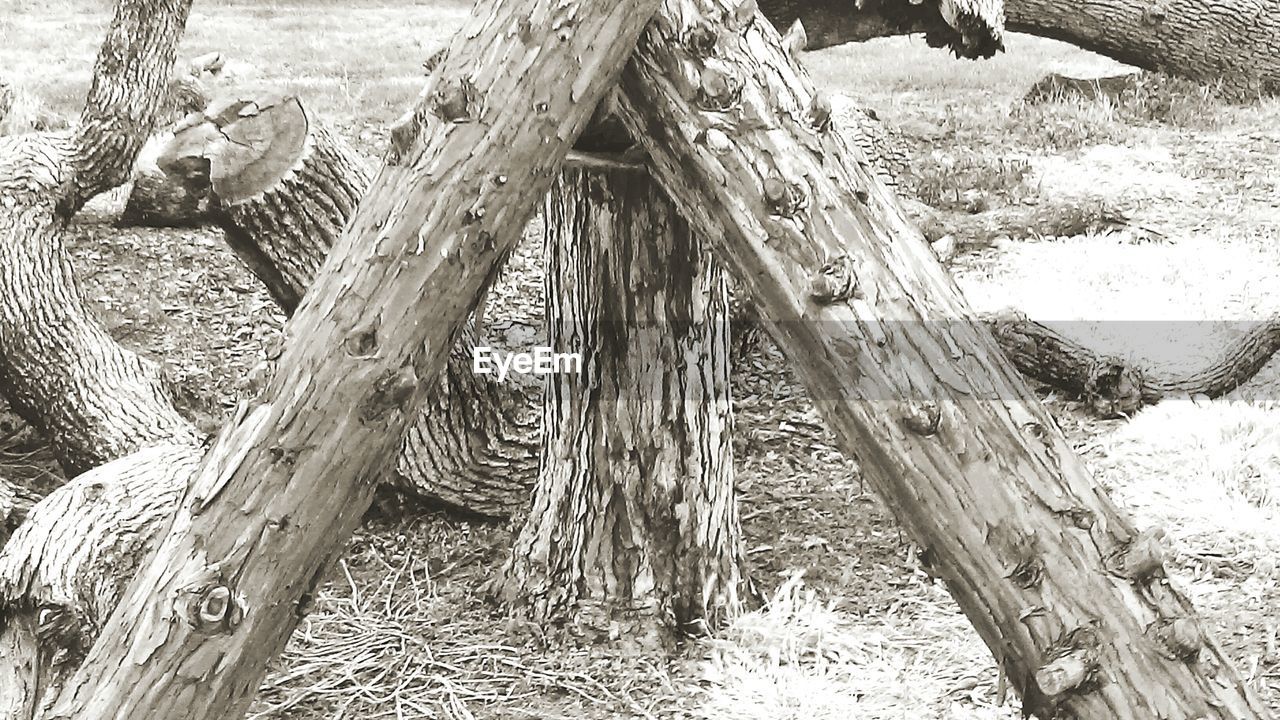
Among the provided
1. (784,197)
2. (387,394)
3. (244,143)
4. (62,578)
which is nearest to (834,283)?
(784,197)

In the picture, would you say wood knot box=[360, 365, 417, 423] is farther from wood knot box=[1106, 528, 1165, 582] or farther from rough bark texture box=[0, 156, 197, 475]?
rough bark texture box=[0, 156, 197, 475]

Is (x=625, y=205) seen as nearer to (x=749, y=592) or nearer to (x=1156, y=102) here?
(x=749, y=592)

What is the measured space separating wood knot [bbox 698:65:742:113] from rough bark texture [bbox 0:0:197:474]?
1.41 m

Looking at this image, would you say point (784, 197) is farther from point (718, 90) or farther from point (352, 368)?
point (352, 368)

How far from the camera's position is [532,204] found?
3.94ft

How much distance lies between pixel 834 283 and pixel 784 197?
11 cm

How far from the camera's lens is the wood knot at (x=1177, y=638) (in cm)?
105

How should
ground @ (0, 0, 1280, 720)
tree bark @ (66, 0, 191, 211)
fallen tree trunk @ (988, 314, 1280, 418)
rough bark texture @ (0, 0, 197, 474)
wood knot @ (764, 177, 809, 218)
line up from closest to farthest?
1. wood knot @ (764, 177, 809, 218)
2. ground @ (0, 0, 1280, 720)
3. fallen tree trunk @ (988, 314, 1280, 418)
4. tree bark @ (66, 0, 191, 211)
5. rough bark texture @ (0, 0, 197, 474)

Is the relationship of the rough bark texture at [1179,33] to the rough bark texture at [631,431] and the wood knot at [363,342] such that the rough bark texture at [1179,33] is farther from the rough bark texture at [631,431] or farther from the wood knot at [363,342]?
the wood knot at [363,342]

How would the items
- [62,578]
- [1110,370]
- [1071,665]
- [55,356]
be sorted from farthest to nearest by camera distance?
[55,356]
[1110,370]
[62,578]
[1071,665]

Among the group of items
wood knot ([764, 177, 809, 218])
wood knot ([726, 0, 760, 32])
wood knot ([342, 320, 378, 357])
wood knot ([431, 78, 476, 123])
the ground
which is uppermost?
wood knot ([726, 0, 760, 32])

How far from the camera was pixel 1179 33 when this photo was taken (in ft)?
7.58

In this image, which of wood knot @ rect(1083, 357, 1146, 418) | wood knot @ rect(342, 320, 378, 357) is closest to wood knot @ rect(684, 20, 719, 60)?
wood knot @ rect(342, 320, 378, 357)

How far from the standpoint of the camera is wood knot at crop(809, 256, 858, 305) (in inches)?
43.5
